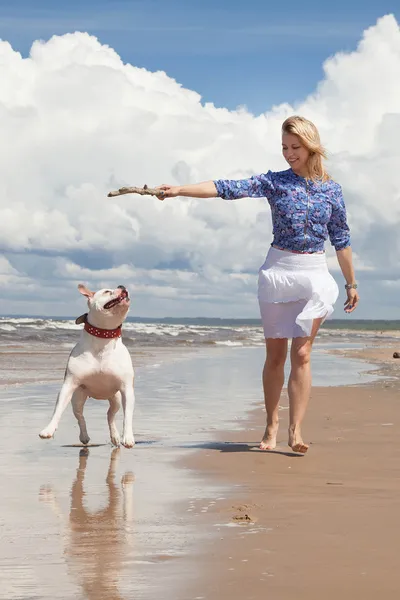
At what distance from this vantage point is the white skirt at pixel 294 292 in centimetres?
625

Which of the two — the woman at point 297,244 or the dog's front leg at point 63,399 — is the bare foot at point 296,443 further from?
the dog's front leg at point 63,399

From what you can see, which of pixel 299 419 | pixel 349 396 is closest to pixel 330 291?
pixel 299 419

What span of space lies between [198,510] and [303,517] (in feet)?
1.73

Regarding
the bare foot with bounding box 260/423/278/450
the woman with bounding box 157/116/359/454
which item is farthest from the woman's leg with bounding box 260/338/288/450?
the woman with bounding box 157/116/359/454

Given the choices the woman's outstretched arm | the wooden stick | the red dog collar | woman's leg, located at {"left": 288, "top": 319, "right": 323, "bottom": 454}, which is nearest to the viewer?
the wooden stick

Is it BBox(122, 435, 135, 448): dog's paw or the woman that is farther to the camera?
BBox(122, 435, 135, 448): dog's paw

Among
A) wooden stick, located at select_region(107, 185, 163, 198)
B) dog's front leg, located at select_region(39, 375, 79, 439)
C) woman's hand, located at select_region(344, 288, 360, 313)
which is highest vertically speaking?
wooden stick, located at select_region(107, 185, 163, 198)

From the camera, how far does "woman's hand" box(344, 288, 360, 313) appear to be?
6603mm

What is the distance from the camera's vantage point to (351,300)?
6605 millimetres

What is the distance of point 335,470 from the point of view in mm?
5688

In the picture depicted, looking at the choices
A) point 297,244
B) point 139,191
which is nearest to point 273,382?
point 297,244

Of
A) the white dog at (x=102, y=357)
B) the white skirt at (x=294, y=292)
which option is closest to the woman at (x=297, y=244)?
the white skirt at (x=294, y=292)

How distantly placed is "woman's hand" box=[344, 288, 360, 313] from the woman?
234mm

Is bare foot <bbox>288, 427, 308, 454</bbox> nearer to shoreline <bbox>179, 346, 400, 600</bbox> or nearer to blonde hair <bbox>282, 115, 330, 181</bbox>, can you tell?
shoreline <bbox>179, 346, 400, 600</bbox>
